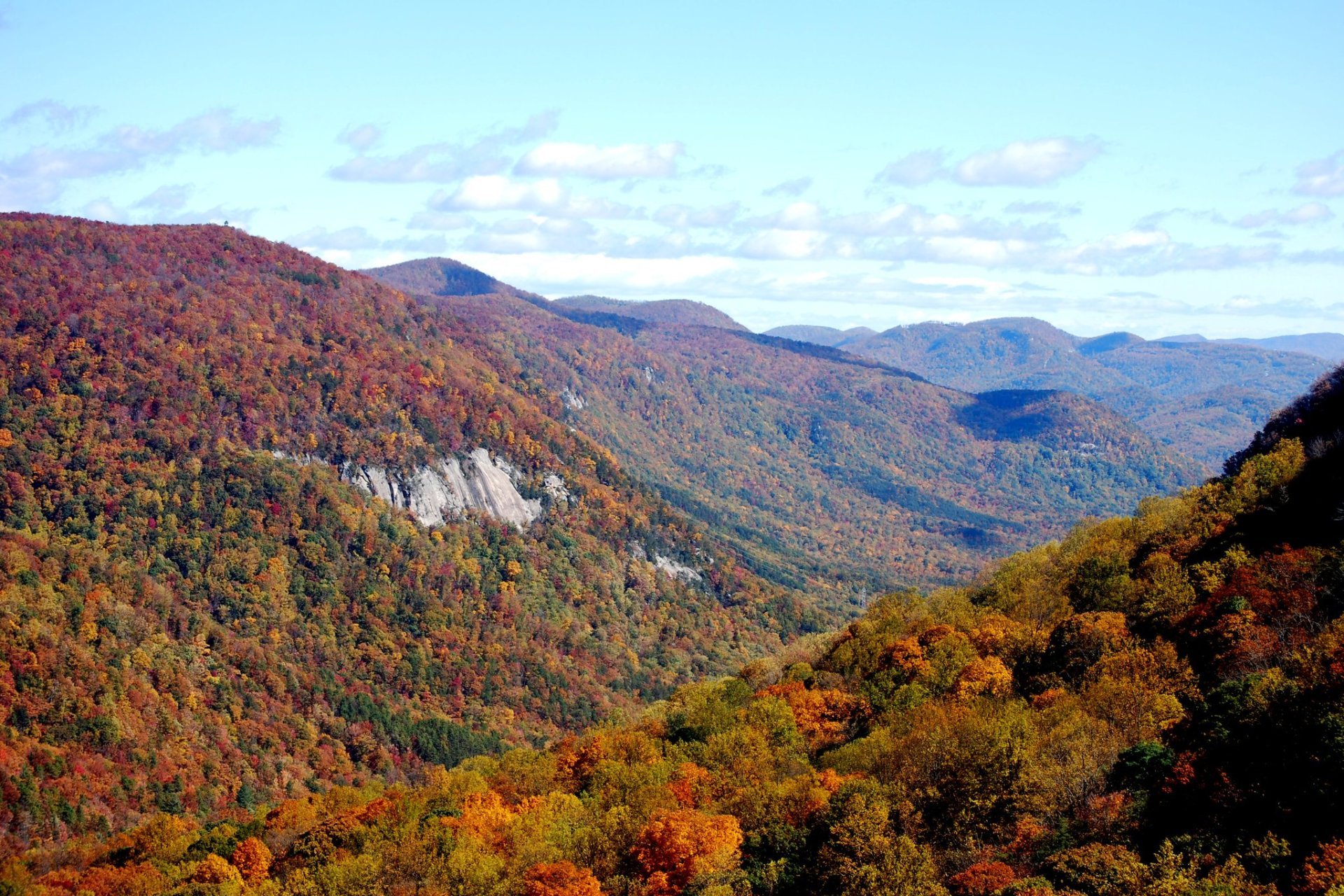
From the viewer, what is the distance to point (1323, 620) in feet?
199

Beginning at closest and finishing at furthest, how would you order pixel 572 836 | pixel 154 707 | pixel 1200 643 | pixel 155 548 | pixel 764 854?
pixel 764 854 → pixel 572 836 → pixel 1200 643 → pixel 154 707 → pixel 155 548

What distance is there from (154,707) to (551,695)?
234 ft

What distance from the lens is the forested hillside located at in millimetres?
41656

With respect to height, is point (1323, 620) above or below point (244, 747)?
above

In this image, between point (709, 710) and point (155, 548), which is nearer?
point (709, 710)

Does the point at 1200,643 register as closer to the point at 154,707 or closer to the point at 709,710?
the point at 709,710

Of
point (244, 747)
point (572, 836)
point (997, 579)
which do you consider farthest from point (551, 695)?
point (572, 836)

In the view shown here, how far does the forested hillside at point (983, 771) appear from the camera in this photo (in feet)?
137

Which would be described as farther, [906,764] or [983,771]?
[906,764]

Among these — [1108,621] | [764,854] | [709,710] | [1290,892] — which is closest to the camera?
[1290,892]

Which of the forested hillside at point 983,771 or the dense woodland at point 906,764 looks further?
the dense woodland at point 906,764

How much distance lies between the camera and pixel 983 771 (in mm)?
52969

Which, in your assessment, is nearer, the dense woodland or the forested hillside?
the forested hillside

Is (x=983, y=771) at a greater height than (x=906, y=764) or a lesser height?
greater
